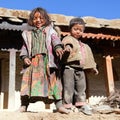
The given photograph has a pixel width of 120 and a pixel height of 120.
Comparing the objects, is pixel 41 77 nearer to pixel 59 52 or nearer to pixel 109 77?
pixel 59 52

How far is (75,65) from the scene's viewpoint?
4.43 metres

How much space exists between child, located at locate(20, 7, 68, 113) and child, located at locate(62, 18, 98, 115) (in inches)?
3.8

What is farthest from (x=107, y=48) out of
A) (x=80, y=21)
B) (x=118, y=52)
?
(x=80, y=21)

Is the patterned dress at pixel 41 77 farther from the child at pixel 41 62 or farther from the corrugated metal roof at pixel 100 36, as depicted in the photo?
the corrugated metal roof at pixel 100 36

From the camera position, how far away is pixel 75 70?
4.46 metres

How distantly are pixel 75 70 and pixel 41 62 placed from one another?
17.0 inches

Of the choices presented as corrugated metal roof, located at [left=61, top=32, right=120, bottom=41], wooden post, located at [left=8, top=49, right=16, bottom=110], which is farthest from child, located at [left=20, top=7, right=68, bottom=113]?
corrugated metal roof, located at [left=61, top=32, right=120, bottom=41]

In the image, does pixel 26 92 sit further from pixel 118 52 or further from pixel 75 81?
pixel 118 52

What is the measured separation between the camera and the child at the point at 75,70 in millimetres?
4362

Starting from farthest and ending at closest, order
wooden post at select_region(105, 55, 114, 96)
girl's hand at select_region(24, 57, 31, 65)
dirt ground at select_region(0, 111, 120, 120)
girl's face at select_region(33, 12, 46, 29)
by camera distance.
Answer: wooden post at select_region(105, 55, 114, 96) → girl's face at select_region(33, 12, 46, 29) → girl's hand at select_region(24, 57, 31, 65) → dirt ground at select_region(0, 111, 120, 120)

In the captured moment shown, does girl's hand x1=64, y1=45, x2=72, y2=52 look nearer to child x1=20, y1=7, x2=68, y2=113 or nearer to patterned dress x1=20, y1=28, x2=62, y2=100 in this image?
child x1=20, y1=7, x2=68, y2=113

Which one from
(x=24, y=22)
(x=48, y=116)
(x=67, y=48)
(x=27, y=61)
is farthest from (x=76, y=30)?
(x=24, y=22)

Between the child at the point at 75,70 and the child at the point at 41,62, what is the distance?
0.32 ft

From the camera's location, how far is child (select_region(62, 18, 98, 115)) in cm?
436
